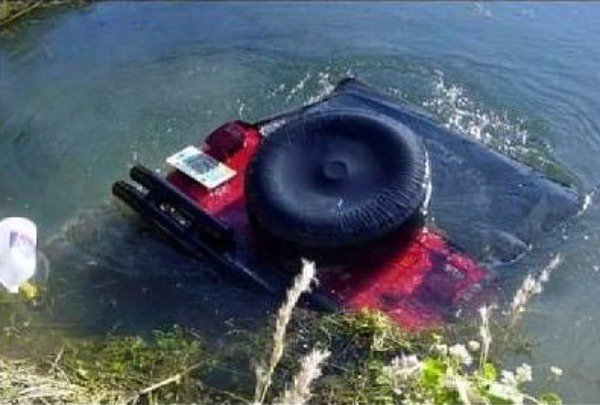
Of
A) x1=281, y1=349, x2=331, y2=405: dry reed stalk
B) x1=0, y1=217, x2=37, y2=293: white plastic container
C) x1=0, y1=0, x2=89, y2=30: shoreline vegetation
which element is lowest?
x1=0, y1=217, x2=37, y2=293: white plastic container

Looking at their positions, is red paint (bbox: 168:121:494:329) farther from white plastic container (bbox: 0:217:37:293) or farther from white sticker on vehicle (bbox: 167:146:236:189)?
white plastic container (bbox: 0:217:37:293)

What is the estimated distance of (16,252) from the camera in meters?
5.61

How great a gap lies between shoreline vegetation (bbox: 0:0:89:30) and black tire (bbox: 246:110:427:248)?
15.1ft

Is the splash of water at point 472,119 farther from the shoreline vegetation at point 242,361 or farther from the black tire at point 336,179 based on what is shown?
the shoreline vegetation at point 242,361

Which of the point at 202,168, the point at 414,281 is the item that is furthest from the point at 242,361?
the point at 202,168

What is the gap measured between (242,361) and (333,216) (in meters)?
0.99

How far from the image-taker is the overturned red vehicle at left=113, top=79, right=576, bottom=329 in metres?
5.53

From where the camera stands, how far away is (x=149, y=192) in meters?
6.36

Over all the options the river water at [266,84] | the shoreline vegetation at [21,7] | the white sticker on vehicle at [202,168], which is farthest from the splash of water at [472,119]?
the shoreline vegetation at [21,7]

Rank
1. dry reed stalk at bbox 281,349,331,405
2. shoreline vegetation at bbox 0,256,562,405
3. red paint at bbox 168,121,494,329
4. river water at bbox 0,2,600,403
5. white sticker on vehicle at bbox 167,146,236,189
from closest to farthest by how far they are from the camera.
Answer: dry reed stalk at bbox 281,349,331,405 < shoreline vegetation at bbox 0,256,562,405 < red paint at bbox 168,121,494,329 < white sticker on vehicle at bbox 167,146,236,189 < river water at bbox 0,2,600,403

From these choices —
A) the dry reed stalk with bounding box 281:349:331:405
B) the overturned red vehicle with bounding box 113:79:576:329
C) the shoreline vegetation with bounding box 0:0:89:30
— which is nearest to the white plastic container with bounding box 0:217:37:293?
the overturned red vehicle with bounding box 113:79:576:329

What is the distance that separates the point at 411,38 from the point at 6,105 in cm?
365

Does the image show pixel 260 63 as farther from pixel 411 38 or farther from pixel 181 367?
pixel 181 367

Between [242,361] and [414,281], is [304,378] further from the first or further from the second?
[414,281]
